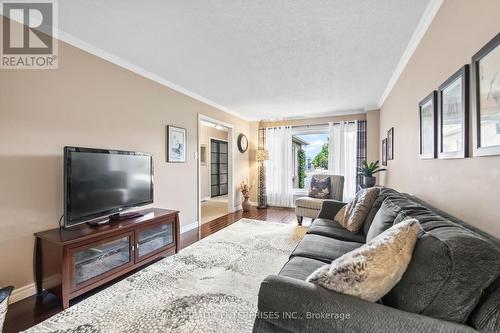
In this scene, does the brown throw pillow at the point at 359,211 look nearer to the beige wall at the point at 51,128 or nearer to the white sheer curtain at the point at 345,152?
the beige wall at the point at 51,128

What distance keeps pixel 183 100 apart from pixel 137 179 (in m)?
1.68

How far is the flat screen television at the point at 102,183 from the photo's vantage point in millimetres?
1894

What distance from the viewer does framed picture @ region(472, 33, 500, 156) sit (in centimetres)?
101

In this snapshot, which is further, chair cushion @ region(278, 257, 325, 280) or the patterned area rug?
the patterned area rug

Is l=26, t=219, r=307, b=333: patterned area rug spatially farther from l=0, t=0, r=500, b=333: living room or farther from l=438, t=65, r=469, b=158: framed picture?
l=438, t=65, r=469, b=158: framed picture

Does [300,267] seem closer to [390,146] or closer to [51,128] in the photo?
[51,128]

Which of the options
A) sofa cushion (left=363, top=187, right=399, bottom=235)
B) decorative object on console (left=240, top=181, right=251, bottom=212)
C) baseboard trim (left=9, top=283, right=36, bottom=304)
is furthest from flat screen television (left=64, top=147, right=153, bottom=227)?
decorative object on console (left=240, top=181, right=251, bottom=212)

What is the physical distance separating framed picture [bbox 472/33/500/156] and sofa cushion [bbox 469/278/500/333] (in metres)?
0.65

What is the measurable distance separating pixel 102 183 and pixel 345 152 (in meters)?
4.61

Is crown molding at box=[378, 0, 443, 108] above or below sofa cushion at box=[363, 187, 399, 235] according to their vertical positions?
above

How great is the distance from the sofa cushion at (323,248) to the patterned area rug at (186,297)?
572mm

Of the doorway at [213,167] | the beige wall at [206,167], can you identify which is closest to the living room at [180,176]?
the doorway at [213,167]

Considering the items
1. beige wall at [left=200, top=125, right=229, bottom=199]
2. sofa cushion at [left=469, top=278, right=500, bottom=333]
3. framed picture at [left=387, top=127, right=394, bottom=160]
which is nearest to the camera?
sofa cushion at [left=469, top=278, right=500, bottom=333]

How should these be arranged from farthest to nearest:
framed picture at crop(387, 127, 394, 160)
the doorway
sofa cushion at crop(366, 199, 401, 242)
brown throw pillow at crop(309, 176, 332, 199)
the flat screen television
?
the doorway < brown throw pillow at crop(309, 176, 332, 199) < framed picture at crop(387, 127, 394, 160) < the flat screen television < sofa cushion at crop(366, 199, 401, 242)
